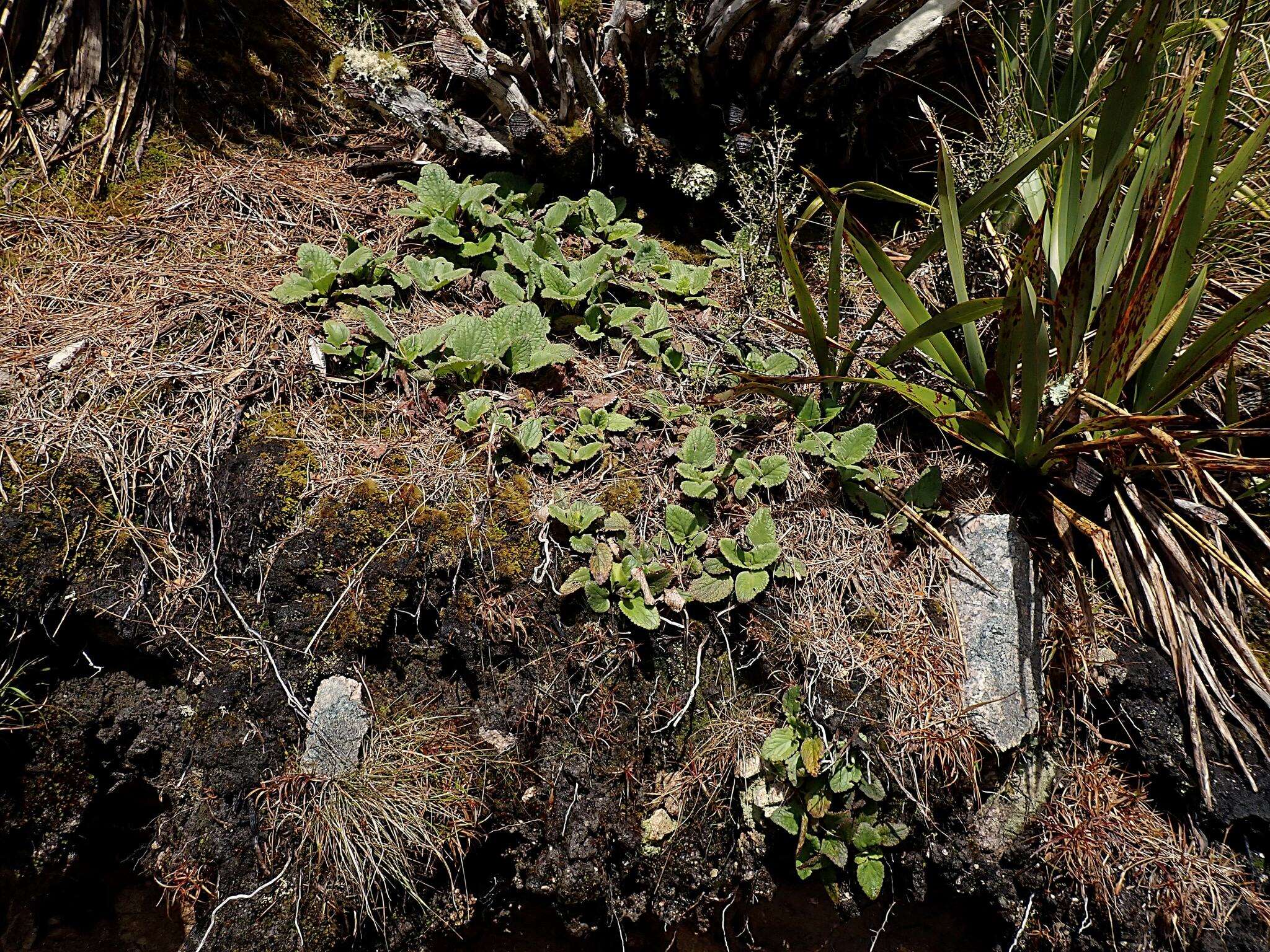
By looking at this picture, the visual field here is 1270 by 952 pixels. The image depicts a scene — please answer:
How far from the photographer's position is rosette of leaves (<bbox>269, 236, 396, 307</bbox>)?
232cm

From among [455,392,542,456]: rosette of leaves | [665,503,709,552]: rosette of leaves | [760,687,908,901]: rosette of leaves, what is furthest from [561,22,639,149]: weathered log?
[760,687,908,901]: rosette of leaves

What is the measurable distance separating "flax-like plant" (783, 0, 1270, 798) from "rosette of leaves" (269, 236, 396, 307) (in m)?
1.34

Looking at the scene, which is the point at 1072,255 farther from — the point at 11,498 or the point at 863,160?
the point at 11,498

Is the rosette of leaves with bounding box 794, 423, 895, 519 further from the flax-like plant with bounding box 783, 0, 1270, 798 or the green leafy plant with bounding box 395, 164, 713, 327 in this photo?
the green leafy plant with bounding box 395, 164, 713, 327

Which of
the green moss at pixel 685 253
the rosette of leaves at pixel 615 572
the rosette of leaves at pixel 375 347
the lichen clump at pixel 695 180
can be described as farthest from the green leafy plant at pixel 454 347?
the lichen clump at pixel 695 180

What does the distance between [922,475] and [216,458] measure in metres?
2.09

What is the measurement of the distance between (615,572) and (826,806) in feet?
2.77

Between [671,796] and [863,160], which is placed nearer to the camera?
[671,796]

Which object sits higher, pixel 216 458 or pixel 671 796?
pixel 216 458

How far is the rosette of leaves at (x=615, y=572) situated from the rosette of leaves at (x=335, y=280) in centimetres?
103

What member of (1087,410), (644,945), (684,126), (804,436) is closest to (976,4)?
(684,126)

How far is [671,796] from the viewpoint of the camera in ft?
6.56

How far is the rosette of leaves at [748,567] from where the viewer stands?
2.03m

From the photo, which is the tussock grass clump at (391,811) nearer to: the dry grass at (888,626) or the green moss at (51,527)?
the green moss at (51,527)
